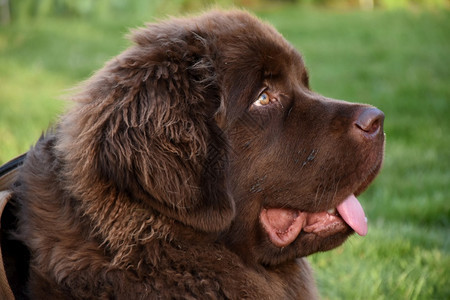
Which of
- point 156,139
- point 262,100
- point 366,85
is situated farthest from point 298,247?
point 366,85

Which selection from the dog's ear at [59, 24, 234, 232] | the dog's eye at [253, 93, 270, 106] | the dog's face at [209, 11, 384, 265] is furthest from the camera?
the dog's eye at [253, 93, 270, 106]

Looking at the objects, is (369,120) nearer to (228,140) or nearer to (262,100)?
(262,100)

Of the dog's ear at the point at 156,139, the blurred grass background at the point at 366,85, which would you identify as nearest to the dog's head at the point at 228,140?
the dog's ear at the point at 156,139

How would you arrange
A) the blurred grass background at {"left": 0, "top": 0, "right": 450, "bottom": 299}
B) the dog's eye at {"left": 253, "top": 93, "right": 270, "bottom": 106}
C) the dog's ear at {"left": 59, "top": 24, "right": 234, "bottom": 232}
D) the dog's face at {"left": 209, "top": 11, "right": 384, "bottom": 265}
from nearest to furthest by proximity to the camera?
the dog's ear at {"left": 59, "top": 24, "right": 234, "bottom": 232} < the dog's face at {"left": 209, "top": 11, "right": 384, "bottom": 265} < the dog's eye at {"left": 253, "top": 93, "right": 270, "bottom": 106} < the blurred grass background at {"left": 0, "top": 0, "right": 450, "bottom": 299}

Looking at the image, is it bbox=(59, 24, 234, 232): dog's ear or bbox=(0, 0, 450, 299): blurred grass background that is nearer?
bbox=(59, 24, 234, 232): dog's ear

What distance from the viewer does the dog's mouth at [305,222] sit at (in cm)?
286

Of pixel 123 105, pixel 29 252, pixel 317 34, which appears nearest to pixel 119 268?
pixel 29 252

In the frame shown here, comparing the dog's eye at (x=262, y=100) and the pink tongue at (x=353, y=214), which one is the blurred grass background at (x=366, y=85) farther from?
the dog's eye at (x=262, y=100)

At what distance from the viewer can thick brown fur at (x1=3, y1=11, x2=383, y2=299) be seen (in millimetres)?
2561

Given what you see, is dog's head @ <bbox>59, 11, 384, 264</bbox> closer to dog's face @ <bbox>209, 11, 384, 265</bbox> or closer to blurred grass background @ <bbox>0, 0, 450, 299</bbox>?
dog's face @ <bbox>209, 11, 384, 265</bbox>

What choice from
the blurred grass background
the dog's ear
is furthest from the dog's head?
the blurred grass background

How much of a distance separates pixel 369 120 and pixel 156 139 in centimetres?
105

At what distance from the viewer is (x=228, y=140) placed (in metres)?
2.78

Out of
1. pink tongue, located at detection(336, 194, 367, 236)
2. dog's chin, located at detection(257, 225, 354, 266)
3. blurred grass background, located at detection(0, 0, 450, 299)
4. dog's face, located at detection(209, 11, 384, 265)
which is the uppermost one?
dog's face, located at detection(209, 11, 384, 265)
